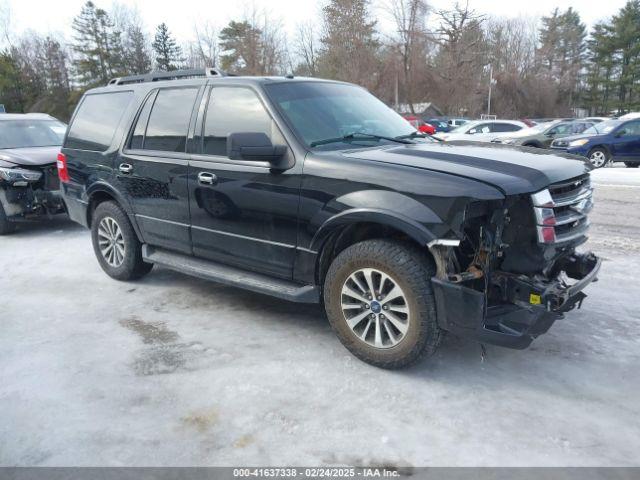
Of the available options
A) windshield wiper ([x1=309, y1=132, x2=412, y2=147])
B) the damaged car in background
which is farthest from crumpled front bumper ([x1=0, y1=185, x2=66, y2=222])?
windshield wiper ([x1=309, y1=132, x2=412, y2=147])

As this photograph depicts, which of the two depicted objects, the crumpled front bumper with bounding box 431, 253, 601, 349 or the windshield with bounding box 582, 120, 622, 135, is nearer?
the crumpled front bumper with bounding box 431, 253, 601, 349

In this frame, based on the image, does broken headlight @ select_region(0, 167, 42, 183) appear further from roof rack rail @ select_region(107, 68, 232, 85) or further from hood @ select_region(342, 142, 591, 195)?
hood @ select_region(342, 142, 591, 195)

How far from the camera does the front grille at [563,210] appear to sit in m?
3.10

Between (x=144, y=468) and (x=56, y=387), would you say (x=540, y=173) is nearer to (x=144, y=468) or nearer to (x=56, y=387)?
(x=144, y=468)

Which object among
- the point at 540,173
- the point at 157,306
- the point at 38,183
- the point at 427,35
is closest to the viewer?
the point at 540,173

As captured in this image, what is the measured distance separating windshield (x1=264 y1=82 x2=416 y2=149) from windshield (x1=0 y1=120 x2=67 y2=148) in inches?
250

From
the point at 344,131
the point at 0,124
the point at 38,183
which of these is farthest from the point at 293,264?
the point at 0,124

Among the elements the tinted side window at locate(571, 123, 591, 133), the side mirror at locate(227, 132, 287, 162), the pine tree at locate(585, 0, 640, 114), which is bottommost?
the tinted side window at locate(571, 123, 591, 133)

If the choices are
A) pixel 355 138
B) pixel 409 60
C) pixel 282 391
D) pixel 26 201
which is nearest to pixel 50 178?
pixel 26 201

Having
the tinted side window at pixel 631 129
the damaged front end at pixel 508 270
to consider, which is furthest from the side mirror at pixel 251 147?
the tinted side window at pixel 631 129

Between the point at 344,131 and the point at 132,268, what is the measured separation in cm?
269

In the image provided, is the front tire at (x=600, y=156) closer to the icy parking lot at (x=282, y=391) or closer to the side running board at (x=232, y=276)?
the icy parking lot at (x=282, y=391)

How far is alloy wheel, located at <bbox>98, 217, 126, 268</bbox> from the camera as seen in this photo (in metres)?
5.45

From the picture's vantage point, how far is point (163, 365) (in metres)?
3.71
